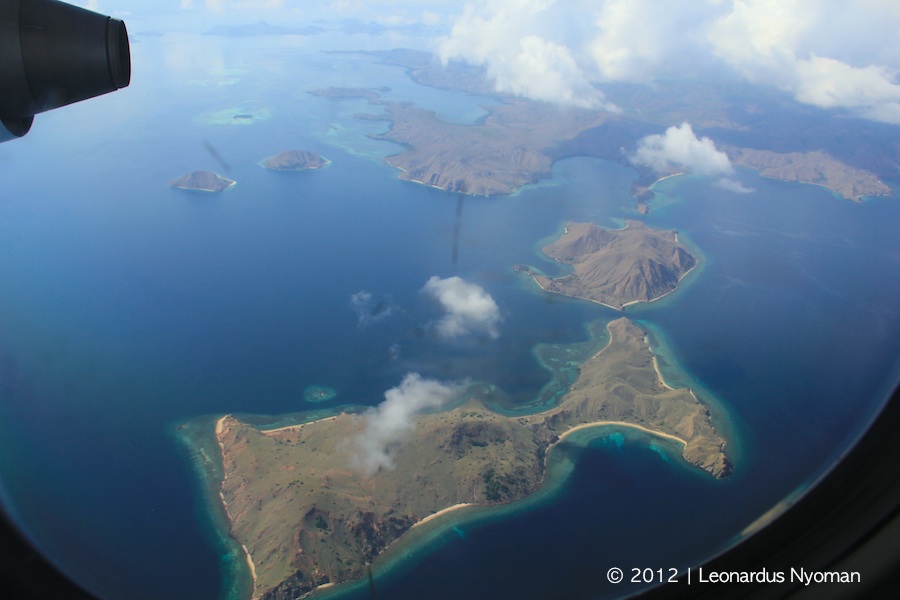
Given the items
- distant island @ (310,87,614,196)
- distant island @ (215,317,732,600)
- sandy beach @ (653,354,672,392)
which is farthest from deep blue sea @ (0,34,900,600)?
distant island @ (310,87,614,196)

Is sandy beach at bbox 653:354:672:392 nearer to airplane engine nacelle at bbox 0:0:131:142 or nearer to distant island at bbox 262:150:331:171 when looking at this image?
airplane engine nacelle at bbox 0:0:131:142

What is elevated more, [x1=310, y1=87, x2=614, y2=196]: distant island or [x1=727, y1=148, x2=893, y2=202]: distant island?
→ [x1=727, y1=148, x2=893, y2=202]: distant island

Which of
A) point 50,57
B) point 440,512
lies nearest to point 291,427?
point 440,512

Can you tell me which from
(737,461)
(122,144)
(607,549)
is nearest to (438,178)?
(122,144)

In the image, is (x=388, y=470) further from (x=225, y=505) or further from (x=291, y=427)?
(x=225, y=505)

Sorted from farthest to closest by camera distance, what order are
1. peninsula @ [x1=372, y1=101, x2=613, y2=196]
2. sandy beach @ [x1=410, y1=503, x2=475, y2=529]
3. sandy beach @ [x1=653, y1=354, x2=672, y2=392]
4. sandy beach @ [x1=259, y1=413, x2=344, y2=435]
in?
peninsula @ [x1=372, y1=101, x2=613, y2=196]
sandy beach @ [x1=653, y1=354, x2=672, y2=392]
sandy beach @ [x1=259, y1=413, x2=344, y2=435]
sandy beach @ [x1=410, y1=503, x2=475, y2=529]

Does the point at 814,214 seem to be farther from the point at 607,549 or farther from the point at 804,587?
the point at 804,587

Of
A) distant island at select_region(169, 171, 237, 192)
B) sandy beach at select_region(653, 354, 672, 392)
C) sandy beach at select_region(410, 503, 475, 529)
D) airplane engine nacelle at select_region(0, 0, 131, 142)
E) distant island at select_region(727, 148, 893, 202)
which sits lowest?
distant island at select_region(169, 171, 237, 192)
